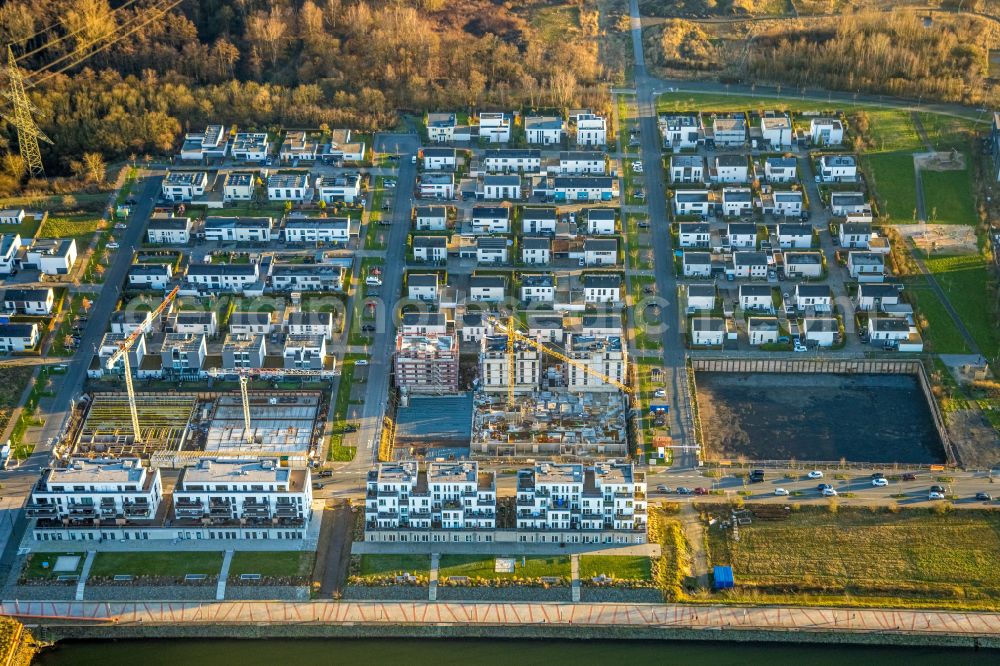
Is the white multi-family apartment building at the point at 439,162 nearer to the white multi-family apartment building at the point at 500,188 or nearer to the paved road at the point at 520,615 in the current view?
the white multi-family apartment building at the point at 500,188

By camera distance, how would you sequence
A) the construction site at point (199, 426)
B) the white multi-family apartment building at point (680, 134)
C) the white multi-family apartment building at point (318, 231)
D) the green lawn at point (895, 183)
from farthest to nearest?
the white multi-family apartment building at point (680, 134)
the green lawn at point (895, 183)
the white multi-family apartment building at point (318, 231)
the construction site at point (199, 426)

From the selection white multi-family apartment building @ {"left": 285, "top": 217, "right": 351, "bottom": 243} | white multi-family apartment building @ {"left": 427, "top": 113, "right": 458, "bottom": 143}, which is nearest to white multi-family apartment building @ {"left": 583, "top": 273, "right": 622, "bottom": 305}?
white multi-family apartment building @ {"left": 285, "top": 217, "right": 351, "bottom": 243}

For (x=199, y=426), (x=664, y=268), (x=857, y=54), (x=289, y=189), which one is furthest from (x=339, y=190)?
(x=857, y=54)

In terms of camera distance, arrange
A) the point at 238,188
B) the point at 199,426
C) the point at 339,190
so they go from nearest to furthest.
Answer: the point at 199,426, the point at 339,190, the point at 238,188

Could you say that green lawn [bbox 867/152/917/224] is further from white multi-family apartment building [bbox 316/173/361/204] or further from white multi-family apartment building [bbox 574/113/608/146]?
white multi-family apartment building [bbox 316/173/361/204]

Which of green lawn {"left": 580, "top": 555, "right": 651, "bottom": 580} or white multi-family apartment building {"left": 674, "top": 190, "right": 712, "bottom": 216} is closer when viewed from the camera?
green lawn {"left": 580, "top": 555, "right": 651, "bottom": 580}

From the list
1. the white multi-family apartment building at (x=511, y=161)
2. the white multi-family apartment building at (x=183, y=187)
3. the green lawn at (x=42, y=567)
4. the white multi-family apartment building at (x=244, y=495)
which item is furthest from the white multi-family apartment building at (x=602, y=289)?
the green lawn at (x=42, y=567)

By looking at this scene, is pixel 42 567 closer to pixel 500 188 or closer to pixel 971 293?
pixel 500 188
